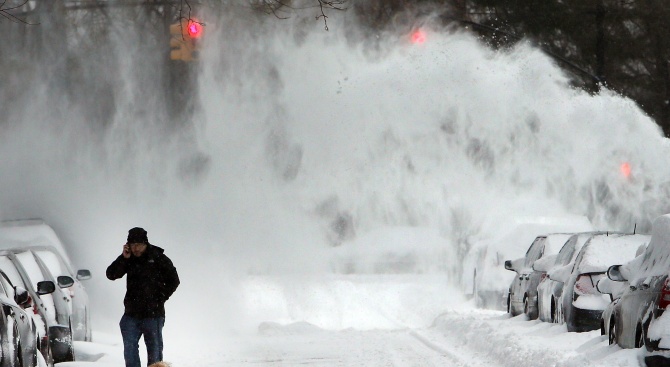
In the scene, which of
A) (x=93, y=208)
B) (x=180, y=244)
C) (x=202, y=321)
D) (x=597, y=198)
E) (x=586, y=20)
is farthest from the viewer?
(x=586, y=20)

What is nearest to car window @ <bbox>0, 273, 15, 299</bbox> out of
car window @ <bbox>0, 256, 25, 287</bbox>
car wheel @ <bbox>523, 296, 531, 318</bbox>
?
car window @ <bbox>0, 256, 25, 287</bbox>

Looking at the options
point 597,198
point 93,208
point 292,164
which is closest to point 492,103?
point 597,198

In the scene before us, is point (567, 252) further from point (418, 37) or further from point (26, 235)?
point (418, 37)

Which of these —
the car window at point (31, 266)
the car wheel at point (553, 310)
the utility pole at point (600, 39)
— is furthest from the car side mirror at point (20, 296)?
the utility pole at point (600, 39)

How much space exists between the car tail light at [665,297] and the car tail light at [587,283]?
5.31 meters

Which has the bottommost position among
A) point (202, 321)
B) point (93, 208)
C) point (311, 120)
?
point (202, 321)

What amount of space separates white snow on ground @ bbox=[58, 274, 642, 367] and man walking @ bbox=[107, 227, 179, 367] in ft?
6.34

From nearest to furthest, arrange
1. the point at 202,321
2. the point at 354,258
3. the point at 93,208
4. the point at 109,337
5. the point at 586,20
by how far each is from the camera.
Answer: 1. the point at 109,337
2. the point at 202,321
3. the point at 93,208
4. the point at 354,258
5. the point at 586,20

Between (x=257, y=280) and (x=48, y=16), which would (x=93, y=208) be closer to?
(x=257, y=280)

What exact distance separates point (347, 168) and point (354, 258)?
2692 mm

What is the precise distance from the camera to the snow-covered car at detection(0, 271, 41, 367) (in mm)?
9234

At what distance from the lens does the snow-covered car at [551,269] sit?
1675cm

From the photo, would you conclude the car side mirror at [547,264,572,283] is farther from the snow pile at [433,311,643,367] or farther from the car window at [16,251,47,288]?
the car window at [16,251,47,288]

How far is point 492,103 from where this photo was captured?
2950 centimetres
